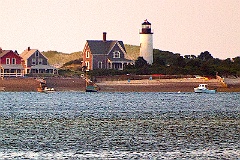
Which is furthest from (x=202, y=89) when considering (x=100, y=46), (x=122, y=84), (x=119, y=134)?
(x=119, y=134)

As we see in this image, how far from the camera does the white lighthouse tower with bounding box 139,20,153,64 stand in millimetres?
126250

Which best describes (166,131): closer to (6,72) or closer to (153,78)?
(153,78)

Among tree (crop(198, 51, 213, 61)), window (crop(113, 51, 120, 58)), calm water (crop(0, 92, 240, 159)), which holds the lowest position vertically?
calm water (crop(0, 92, 240, 159))

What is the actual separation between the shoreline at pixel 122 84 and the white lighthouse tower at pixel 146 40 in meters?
15.0

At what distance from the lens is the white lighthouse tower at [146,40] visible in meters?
126

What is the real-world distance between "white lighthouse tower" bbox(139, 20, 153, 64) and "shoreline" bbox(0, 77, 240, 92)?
15.0 meters

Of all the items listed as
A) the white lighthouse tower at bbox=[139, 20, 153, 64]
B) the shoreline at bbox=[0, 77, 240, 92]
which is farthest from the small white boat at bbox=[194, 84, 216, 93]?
the white lighthouse tower at bbox=[139, 20, 153, 64]

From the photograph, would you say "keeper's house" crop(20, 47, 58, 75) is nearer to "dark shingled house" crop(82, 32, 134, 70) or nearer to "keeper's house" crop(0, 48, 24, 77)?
"keeper's house" crop(0, 48, 24, 77)

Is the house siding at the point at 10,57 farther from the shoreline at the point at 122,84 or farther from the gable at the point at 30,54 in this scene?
the shoreline at the point at 122,84

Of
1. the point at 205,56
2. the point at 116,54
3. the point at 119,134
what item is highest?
the point at 205,56

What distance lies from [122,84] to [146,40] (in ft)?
55.6

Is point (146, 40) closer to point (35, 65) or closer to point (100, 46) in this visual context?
point (100, 46)

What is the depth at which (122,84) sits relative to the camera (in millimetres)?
112000

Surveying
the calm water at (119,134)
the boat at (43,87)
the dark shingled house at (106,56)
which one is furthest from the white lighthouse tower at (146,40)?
the calm water at (119,134)
